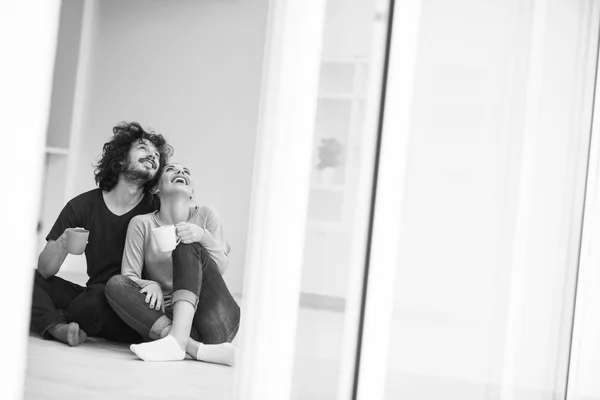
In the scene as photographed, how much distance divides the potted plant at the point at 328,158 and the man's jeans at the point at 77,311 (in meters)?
1.46

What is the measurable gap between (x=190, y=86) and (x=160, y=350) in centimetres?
246

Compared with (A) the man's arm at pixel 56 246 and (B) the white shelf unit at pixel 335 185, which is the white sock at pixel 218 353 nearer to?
(A) the man's arm at pixel 56 246

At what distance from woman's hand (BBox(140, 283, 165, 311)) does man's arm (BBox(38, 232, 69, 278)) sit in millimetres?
277

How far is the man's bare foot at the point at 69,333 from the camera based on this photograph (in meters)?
2.20

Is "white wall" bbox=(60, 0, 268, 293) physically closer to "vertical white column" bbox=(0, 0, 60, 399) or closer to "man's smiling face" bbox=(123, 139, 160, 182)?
"man's smiling face" bbox=(123, 139, 160, 182)

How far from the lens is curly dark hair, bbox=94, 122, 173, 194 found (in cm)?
253

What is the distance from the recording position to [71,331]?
7.22 ft

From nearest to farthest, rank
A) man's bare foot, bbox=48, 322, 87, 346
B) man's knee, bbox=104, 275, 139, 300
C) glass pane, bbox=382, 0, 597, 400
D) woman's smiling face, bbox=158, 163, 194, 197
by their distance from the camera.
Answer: glass pane, bbox=382, 0, 597, 400 < man's bare foot, bbox=48, 322, 87, 346 < man's knee, bbox=104, 275, 139, 300 < woman's smiling face, bbox=158, 163, 194, 197

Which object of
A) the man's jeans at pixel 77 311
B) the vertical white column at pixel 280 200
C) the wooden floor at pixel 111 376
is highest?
the vertical white column at pixel 280 200

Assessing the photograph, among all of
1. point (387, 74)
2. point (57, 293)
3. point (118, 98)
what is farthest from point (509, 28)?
Result: point (118, 98)

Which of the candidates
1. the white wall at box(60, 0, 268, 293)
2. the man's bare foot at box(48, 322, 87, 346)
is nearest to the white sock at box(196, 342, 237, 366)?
the man's bare foot at box(48, 322, 87, 346)

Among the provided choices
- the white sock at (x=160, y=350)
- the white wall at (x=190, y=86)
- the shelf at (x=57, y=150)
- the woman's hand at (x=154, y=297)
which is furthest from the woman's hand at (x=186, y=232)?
the shelf at (x=57, y=150)

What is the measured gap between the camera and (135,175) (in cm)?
252

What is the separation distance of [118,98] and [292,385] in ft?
12.1
